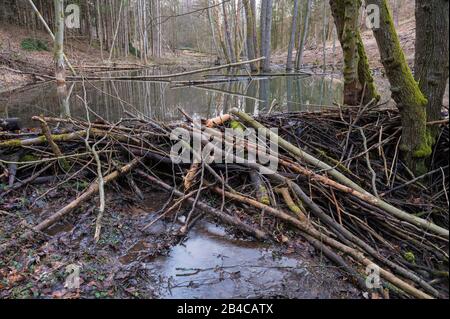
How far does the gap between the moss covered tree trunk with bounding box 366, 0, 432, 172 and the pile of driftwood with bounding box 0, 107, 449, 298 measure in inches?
6.5

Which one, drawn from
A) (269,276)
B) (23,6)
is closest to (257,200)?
(269,276)

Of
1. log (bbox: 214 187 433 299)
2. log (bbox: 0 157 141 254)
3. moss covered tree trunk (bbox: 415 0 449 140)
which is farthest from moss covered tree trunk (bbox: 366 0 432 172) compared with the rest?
log (bbox: 0 157 141 254)

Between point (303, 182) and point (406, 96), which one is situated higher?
point (406, 96)

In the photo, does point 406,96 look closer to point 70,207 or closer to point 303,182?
point 303,182

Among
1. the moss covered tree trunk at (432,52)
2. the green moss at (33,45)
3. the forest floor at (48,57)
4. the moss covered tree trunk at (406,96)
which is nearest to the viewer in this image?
the moss covered tree trunk at (432,52)

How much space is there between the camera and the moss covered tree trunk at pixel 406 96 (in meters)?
3.78

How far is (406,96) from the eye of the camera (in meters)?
3.83

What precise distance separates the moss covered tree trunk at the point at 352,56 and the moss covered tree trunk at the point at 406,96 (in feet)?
5.72

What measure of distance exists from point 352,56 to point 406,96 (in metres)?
2.33

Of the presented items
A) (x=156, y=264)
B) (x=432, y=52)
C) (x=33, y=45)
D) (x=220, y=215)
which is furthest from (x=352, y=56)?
(x=33, y=45)

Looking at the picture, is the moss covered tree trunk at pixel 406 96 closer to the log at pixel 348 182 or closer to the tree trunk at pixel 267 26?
the log at pixel 348 182

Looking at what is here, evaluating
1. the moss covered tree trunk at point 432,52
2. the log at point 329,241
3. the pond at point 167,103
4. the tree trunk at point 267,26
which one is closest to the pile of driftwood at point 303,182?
the log at point 329,241

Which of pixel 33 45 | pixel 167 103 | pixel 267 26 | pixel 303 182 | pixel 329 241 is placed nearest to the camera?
pixel 329 241
